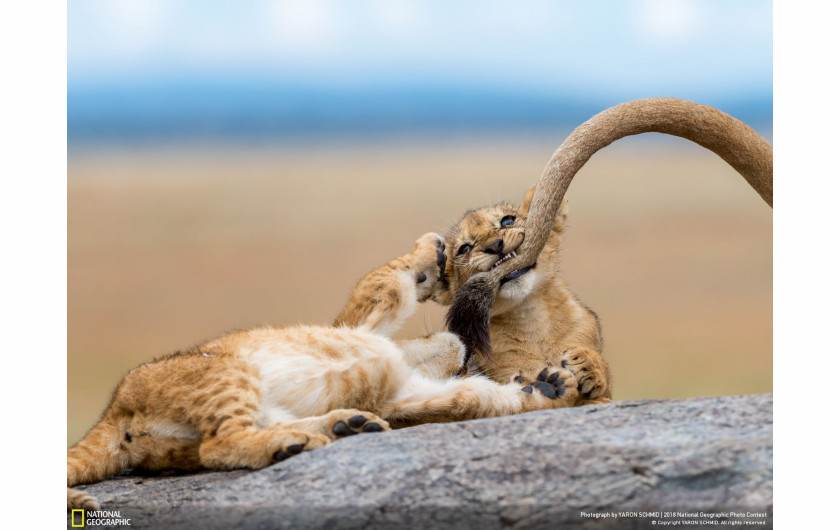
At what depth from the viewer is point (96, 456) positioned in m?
4.41

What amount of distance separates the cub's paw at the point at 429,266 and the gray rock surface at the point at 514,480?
5.00ft

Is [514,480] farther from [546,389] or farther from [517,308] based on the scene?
[517,308]

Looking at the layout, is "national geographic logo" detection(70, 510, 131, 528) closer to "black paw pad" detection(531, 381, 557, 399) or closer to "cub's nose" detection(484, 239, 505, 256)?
"black paw pad" detection(531, 381, 557, 399)

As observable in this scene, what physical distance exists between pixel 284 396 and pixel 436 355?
112 cm

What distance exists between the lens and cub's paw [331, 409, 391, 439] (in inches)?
163

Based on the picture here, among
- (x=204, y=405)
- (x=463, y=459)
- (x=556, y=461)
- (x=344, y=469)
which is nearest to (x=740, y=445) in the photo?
(x=556, y=461)

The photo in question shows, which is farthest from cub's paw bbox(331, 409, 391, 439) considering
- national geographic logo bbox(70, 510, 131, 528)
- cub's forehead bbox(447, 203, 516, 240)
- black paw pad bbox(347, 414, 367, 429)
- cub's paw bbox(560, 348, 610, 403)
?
cub's forehead bbox(447, 203, 516, 240)

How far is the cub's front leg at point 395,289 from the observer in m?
5.21

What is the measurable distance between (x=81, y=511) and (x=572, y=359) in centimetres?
264

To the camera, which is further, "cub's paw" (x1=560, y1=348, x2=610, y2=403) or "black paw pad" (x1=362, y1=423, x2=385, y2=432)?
"cub's paw" (x1=560, y1=348, x2=610, y2=403)

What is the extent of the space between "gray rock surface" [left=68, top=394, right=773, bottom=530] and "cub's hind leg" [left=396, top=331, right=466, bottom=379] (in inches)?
44.1

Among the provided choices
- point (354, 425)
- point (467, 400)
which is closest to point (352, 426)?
point (354, 425)

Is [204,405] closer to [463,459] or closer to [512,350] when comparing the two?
[463,459]

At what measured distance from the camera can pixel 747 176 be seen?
223 inches
